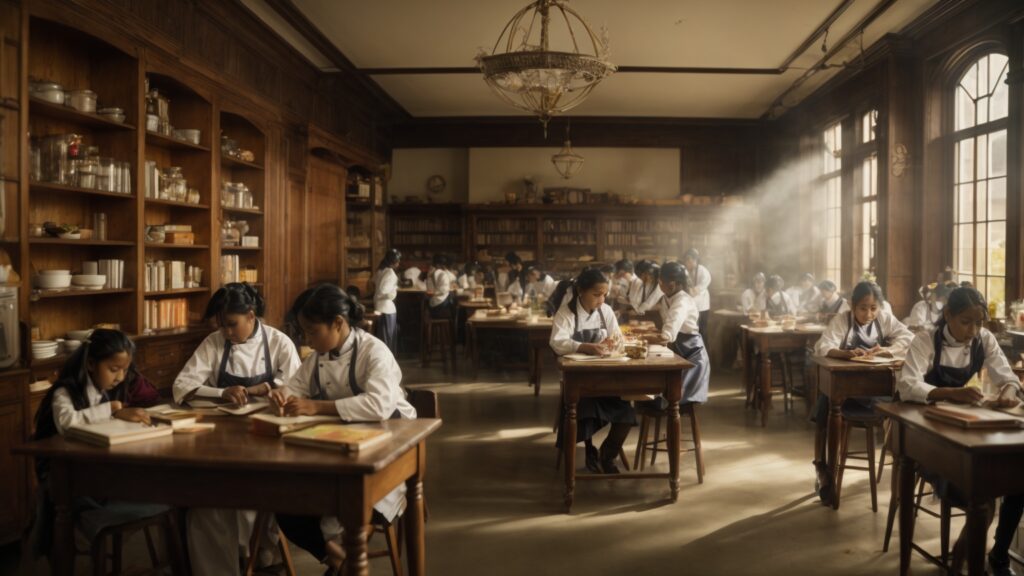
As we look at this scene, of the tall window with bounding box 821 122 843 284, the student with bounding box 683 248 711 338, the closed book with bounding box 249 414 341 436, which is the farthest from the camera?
the tall window with bounding box 821 122 843 284

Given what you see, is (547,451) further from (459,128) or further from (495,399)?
(459,128)

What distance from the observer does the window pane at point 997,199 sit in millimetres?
6660

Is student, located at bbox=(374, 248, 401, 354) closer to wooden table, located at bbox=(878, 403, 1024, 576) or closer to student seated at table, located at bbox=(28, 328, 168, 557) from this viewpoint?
student seated at table, located at bbox=(28, 328, 168, 557)

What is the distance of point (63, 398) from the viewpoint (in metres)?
2.69

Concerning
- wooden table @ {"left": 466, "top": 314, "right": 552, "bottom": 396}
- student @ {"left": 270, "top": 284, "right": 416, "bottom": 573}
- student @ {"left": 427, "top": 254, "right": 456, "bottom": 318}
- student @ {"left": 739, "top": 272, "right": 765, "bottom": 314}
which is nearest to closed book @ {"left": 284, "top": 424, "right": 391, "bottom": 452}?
student @ {"left": 270, "top": 284, "right": 416, "bottom": 573}

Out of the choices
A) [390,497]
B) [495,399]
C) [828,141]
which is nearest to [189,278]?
[495,399]

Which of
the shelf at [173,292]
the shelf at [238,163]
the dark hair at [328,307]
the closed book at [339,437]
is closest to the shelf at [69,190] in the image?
the shelf at [173,292]

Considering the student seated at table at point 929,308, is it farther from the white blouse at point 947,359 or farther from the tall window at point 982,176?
the white blouse at point 947,359

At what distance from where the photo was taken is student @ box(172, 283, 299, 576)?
279 centimetres

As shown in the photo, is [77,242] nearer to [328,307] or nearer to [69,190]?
[69,190]

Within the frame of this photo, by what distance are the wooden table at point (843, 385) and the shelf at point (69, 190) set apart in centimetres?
463

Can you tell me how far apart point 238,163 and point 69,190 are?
2.57m

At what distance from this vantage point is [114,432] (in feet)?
7.97

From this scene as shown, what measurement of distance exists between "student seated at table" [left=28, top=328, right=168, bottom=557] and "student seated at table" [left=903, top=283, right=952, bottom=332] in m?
6.51
